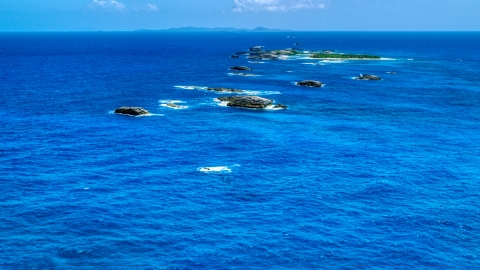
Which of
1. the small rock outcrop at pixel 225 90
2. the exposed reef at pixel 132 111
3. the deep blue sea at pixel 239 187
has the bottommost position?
the deep blue sea at pixel 239 187

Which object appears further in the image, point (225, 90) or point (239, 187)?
point (225, 90)

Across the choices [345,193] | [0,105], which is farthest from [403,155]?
[0,105]

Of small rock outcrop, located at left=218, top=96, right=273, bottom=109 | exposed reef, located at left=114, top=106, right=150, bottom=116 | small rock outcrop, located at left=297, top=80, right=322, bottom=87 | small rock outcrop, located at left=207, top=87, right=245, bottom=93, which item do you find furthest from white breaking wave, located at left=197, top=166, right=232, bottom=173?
small rock outcrop, located at left=297, top=80, right=322, bottom=87

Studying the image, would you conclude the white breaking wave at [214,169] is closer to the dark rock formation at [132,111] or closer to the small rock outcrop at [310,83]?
the dark rock formation at [132,111]

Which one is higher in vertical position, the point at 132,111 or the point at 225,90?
the point at 225,90

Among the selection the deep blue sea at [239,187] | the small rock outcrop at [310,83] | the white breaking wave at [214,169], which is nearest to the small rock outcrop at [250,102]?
the deep blue sea at [239,187]

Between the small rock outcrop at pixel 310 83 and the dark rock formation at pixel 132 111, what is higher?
the small rock outcrop at pixel 310 83

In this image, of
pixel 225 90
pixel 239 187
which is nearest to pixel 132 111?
pixel 225 90

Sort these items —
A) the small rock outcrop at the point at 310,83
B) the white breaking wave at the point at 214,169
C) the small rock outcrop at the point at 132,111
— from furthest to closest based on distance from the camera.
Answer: the small rock outcrop at the point at 310,83 → the small rock outcrop at the point at 132,111 → the white breaking wave at the point at 214,169

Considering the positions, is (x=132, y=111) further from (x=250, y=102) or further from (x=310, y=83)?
(x=310, y=83)

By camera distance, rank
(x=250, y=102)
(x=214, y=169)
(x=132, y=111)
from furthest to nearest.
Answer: (x=250, y=102)
(x=132, y=111)
(x=214, y=169)
